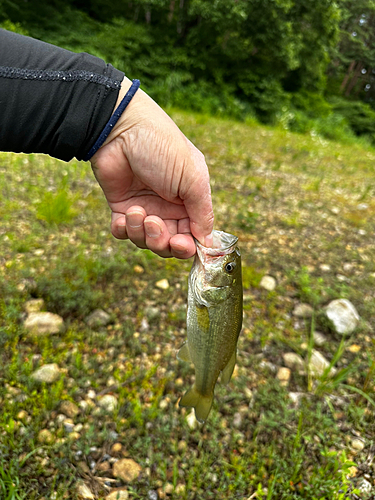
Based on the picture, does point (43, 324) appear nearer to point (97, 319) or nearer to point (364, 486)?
point (97, 319)

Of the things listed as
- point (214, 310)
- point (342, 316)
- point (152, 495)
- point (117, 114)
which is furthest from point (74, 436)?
point (342, 316)

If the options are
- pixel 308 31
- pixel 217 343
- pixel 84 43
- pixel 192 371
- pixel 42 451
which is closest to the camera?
pixel 217 343

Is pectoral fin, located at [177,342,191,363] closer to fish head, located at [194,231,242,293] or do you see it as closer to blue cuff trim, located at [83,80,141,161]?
fish head, located at [194,231,242,293]

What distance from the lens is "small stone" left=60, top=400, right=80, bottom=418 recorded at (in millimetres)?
2172

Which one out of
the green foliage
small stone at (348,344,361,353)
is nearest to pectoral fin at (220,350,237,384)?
small stone at (348,344,361,353)

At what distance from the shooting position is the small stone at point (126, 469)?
→ 78.1 inches

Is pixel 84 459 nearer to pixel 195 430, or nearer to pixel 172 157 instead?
pixel 195 430

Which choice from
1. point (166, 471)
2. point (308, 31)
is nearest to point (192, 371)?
point (166, 471)

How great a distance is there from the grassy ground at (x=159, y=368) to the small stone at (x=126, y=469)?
0.09 ft

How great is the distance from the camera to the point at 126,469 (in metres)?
2.01

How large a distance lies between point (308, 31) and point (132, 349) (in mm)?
15459

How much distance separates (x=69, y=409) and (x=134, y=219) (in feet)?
4.07

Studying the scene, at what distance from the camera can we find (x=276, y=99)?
46.8 feet

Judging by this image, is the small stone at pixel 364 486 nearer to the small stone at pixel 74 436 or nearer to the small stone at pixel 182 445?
the small stone at pixel 182 445
